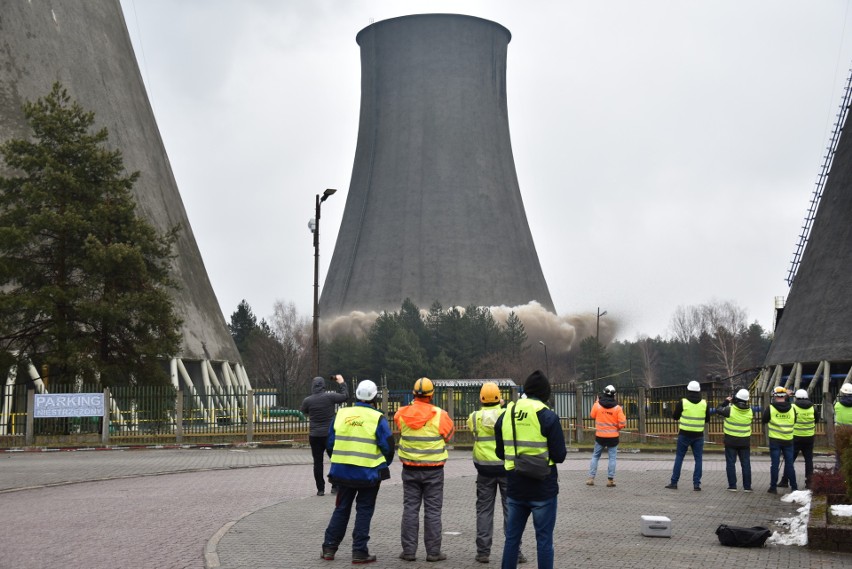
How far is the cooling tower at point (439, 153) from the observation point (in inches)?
2245

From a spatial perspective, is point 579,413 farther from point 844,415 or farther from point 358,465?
point 358,465

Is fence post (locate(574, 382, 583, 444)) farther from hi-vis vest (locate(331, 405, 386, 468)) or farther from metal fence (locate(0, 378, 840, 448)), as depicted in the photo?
hi-vis vest (locate(331, 405, 386, 468))

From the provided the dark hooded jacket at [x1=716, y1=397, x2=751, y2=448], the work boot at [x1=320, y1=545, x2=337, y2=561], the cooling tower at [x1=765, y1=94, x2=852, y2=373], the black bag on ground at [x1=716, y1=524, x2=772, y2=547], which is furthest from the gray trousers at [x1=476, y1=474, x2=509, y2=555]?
the cooling tower at [x1=765, y1=94, x2=852, y2=373]

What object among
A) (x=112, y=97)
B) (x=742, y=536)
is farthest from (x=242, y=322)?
(x=742, y=536)

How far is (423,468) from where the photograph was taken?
311 inches

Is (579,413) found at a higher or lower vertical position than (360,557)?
higher

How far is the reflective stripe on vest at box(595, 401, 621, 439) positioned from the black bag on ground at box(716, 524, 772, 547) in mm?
4744

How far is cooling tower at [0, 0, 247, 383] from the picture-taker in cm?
2912

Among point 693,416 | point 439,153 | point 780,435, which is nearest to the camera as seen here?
point 780,435

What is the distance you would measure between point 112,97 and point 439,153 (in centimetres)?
2818

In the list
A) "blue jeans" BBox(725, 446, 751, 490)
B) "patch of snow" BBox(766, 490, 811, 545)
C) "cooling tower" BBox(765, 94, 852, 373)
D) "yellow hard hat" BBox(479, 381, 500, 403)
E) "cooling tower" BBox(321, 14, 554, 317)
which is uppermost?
"cooling tower" BBox(321, 14, 554, 317)

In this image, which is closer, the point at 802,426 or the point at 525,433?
the point at 525,433

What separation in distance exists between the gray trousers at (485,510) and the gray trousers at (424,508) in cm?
32

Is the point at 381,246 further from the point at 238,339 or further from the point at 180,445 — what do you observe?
the point at 180,445
